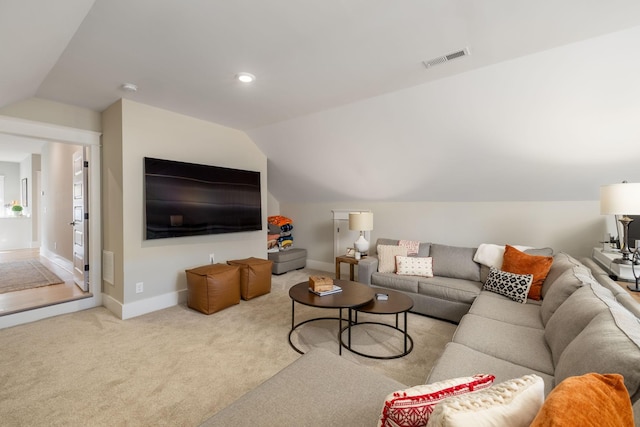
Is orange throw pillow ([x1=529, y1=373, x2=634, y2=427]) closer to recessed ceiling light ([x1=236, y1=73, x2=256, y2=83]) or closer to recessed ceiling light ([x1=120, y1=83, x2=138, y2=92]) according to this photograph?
recessed ceiling light ([x1=236, y1=73, x2=256, y2=83])

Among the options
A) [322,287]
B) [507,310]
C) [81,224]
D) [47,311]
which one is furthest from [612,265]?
[81,224]

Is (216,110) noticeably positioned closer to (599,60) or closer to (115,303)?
(115,303)

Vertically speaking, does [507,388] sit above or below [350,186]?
below

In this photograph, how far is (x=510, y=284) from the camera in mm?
2754

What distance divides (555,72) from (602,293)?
1.70 m

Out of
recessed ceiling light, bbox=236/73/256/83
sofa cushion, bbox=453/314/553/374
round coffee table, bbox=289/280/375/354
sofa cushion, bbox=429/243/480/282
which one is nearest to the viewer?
sofa cushion, bbox=453/314/553/374

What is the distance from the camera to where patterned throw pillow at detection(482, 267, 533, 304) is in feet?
8.71

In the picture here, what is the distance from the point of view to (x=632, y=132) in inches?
97.3

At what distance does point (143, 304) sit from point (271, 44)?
3.05 m

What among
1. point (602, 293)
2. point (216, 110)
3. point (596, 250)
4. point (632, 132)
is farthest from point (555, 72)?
point (216, 110)

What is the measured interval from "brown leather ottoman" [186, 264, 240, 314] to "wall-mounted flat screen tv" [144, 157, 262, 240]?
1.88 feet

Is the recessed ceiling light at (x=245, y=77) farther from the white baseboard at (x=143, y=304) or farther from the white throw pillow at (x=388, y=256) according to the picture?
the white baseboard at (x=143, y=304)

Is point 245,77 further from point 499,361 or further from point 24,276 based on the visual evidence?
point 24,276

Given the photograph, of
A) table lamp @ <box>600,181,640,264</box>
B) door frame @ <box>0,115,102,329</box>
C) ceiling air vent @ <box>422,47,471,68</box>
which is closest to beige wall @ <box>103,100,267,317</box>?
door frame @ <box>0,115,102,329</box>
